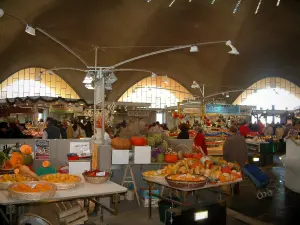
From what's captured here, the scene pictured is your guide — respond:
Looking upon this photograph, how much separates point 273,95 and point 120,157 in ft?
132

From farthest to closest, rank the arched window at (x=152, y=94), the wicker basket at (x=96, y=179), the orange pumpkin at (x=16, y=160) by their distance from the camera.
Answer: the arched window at (x=152, y=94) → the orange pumpkin at (x=16, y=160) → the wicker basket at (x=96, y=179)

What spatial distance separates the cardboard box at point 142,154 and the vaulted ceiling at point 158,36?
A: 75.6ft

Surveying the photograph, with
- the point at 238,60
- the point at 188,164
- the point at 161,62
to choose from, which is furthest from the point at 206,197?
the point at 238,60

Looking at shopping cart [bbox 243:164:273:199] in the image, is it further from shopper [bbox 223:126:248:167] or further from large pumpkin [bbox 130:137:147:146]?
large pumpkin [bbox 130:137:147:146]

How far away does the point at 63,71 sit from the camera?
35094 millimetres

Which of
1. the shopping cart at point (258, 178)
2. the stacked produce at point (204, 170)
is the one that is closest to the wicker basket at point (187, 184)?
the stacked produce at point (204, 170)

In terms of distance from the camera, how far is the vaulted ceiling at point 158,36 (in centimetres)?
2997

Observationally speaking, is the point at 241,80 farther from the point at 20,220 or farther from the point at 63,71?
the point at 20,220

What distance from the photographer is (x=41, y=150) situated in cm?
690

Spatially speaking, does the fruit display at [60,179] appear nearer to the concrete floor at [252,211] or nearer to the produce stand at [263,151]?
the concrete floor at [252,211]

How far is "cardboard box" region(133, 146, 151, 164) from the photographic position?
670 centimetres

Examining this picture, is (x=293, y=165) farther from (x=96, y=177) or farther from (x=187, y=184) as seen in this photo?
(x=96, y=177)

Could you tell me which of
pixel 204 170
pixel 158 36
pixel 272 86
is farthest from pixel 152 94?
pixel 204 170

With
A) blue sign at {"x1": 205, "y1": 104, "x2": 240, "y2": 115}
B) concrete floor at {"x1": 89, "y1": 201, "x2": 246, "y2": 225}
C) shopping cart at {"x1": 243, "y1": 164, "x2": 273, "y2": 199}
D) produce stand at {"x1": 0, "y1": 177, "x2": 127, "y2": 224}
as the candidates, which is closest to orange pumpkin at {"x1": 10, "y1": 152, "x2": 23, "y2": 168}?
produce stand at {"x1": 0, "y1": 177, "x2": 127, "y2": 224}
